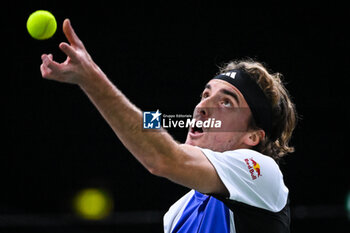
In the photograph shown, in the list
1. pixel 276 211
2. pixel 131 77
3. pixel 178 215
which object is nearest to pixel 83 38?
pixel 131 77

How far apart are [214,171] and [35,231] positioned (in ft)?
19.1

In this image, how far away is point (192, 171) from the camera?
6.93 feet

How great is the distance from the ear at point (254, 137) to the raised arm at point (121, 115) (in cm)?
81

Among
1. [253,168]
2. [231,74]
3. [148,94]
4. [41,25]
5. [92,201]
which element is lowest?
[92,201]

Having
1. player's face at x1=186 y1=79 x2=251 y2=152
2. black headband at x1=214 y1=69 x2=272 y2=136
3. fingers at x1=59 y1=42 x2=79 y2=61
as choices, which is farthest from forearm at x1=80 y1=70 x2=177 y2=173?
black headband at x1=214 y1=69 x2=272 y2=136

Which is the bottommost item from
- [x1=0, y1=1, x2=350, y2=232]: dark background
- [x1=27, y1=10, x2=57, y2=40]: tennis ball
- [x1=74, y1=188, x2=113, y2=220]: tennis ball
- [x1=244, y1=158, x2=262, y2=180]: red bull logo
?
[x1=74, y1=188, x2=113, y2=220]: tennis ball

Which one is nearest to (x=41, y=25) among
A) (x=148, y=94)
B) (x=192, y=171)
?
(x=192, y=171)

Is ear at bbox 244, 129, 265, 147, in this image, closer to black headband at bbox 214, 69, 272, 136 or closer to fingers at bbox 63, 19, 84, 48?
black headband at bbox 214, 69, 272, 136

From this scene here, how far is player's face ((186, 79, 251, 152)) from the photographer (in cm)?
287

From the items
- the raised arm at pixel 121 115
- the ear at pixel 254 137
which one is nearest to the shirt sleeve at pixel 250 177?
→ the raised arm at pixel 121 115

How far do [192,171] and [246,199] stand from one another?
0.32 m

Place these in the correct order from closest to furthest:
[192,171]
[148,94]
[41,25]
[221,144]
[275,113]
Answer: [192,171], [41,25], [221,144], [275,113], [148,94]

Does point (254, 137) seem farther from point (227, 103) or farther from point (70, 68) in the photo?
point (70, 68)

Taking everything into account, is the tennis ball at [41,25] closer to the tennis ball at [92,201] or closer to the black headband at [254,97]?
the black headband at [254,97]
